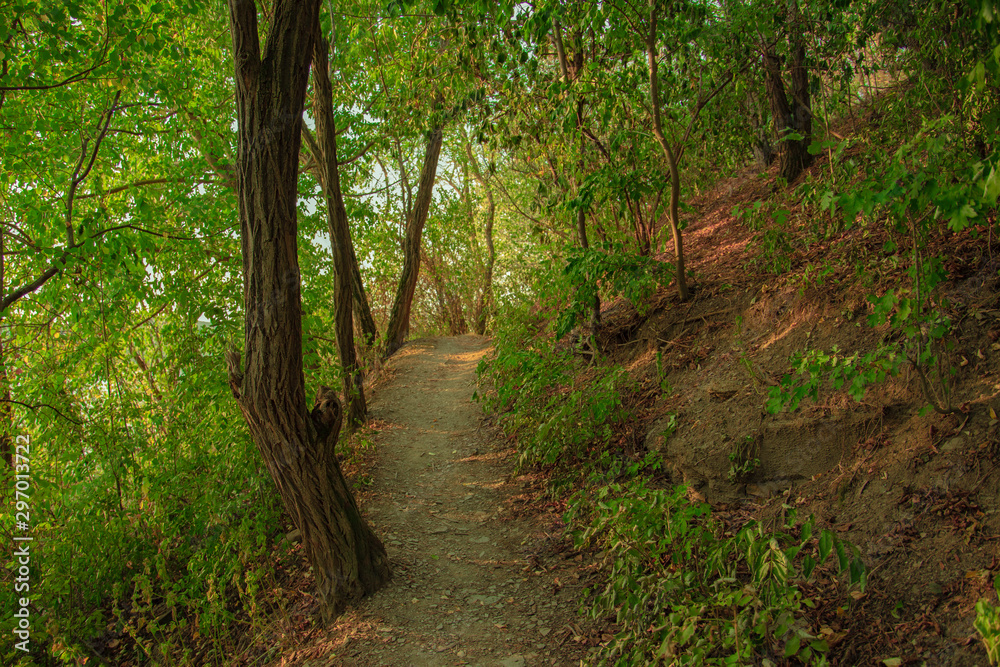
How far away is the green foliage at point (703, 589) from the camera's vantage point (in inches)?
94.9

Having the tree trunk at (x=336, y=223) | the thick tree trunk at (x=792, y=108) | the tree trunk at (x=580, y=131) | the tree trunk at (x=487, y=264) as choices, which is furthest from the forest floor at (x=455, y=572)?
the tree trunk at (x=487, y=264)

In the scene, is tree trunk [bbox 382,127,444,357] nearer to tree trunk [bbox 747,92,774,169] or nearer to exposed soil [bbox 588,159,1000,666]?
tree trunk [bbox 747,92,774,169]

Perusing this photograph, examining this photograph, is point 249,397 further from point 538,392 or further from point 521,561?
point 538,392

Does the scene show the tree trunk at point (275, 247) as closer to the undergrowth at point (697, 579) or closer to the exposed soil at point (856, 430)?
the undergrowth at point (697, 579)

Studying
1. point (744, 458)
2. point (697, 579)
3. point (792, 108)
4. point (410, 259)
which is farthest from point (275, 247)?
point (410, 259)

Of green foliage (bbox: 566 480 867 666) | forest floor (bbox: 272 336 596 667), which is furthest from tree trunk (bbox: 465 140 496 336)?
green foliage (bbox: 566 480 867 666)

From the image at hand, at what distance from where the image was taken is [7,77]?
4758 mm

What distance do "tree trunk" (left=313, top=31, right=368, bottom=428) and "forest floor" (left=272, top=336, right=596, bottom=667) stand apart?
904 mm

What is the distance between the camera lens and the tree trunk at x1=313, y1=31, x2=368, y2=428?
6.38 m

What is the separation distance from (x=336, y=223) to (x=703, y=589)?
17.7ft

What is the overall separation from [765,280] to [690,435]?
1.86 m

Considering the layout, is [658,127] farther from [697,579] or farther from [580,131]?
[697,579]

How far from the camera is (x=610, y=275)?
561 centimetres

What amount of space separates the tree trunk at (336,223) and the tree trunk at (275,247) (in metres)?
2.81
